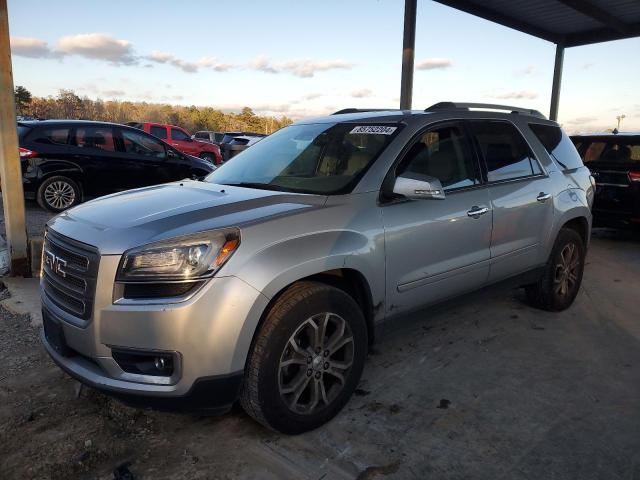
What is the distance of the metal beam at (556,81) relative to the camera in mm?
15359

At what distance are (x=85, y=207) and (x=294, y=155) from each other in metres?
1.42

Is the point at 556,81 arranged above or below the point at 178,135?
above

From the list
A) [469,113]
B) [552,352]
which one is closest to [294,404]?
→ [552,352]

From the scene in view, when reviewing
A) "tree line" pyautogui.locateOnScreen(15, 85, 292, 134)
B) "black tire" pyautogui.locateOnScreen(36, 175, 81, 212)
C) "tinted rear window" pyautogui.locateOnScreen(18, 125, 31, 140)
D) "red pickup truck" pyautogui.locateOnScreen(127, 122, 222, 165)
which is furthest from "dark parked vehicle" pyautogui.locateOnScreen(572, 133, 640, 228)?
"tree line" pyautogui.locateOnScreen(15, 85, 292, 134)

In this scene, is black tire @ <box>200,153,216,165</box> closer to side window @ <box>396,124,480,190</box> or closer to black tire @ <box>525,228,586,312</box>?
black tire @ <box>525,228,586,312</box>

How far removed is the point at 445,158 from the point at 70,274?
8.17 feet

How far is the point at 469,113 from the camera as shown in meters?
3.86

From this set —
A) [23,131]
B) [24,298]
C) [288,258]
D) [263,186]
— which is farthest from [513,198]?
[23,131]

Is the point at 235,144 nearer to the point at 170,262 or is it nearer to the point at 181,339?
the point at 170,262

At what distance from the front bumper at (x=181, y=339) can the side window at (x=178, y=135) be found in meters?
18.3

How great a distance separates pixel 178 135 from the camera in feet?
65.0

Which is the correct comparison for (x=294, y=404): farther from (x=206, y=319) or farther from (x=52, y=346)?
(x=52, y=346)

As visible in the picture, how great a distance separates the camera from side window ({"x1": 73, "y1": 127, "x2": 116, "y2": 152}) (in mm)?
9258

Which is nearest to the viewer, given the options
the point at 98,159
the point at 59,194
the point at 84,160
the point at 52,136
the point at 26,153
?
the point at 26,153
